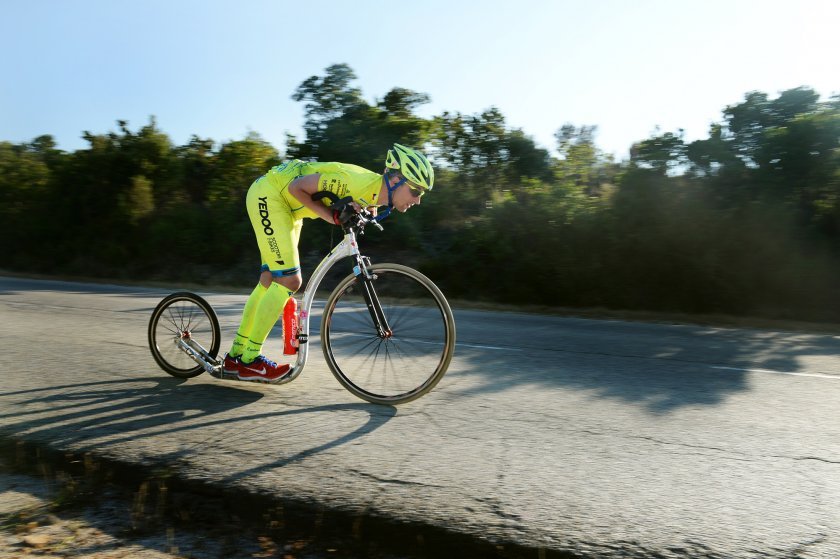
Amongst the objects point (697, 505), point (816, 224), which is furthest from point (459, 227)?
point (697, 505)

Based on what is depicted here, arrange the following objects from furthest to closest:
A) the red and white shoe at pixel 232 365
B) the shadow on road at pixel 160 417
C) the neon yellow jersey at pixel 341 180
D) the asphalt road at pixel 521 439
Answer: the red and white shoe at pixel 232 365 → the neon yellow jersey at pixel 341 180 → the shadow on road at pixel 160 417 → the asphalt road at pixel 521 439

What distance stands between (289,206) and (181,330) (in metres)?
1.38

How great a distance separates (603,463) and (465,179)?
47.6 feet

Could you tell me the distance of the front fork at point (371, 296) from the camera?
4980 mm

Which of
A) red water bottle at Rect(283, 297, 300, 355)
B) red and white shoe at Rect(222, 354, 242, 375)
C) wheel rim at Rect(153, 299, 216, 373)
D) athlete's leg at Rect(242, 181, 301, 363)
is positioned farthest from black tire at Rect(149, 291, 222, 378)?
red water bottle at Rect(283, 297, 300, 355)

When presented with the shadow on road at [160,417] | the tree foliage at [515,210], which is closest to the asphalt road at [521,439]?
the shadow on road at [160,417]

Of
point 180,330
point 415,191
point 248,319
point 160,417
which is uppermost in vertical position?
point 415,191

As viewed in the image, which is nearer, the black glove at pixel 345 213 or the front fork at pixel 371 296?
the black glove at pixel 345 213

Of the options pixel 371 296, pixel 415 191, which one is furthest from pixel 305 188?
pixel 371 296

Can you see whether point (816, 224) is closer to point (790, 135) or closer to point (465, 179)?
point (790, 135)

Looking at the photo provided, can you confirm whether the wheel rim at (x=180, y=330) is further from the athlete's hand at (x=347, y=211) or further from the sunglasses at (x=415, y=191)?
the sunglasses at (x=415, y=191)

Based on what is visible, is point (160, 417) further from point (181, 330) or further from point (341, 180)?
point (341, 180)

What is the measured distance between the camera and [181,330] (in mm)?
5594

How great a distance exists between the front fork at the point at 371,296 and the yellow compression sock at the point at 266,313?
529mm
